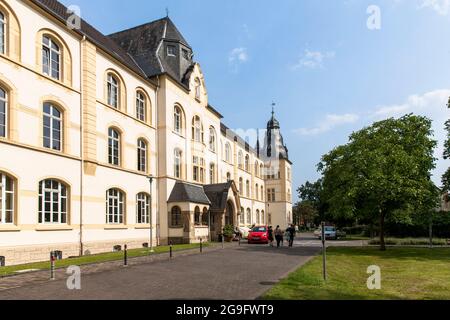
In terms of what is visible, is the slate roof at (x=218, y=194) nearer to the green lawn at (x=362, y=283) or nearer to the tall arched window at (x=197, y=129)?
the tall arched window at (x=197, y=129)

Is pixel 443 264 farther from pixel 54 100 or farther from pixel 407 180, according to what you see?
pixel 54 100

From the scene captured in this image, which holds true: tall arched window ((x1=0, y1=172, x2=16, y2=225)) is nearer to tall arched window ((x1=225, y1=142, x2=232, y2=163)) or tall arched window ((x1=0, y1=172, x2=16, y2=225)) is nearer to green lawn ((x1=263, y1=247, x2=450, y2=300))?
green lawn ((x1=263, y1=247, x2=450, y2=300))

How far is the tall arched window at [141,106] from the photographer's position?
3048 centimetres

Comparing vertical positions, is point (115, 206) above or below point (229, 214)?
above

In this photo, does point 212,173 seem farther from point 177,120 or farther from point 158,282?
point 158,282

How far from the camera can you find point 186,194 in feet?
106

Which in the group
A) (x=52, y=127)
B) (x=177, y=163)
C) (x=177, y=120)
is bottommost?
(x=177, y=163)

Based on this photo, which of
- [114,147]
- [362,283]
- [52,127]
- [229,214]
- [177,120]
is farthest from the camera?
[229,214]

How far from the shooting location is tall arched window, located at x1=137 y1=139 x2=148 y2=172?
30141 millimetres

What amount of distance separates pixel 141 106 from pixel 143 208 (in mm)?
7967

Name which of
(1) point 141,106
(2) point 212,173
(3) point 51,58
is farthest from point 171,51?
(3) point 51,58

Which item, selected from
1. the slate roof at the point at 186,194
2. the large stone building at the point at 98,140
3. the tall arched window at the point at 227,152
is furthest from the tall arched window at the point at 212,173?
the tall arched window at the point at 227,152

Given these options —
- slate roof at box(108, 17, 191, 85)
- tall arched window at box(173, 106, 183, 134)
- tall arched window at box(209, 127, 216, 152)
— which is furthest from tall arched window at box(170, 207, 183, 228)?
tall arched window at box(209, 127, 216, 152)

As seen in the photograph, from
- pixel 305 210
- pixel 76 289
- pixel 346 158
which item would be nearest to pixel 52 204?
pixel 76 289
